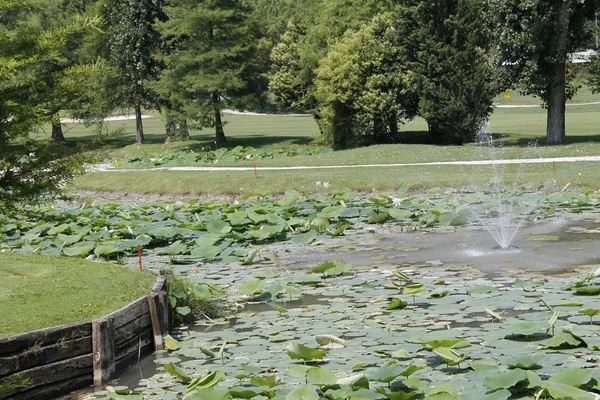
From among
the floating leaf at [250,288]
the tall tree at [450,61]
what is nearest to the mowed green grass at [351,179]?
the tall tree at [450,61]

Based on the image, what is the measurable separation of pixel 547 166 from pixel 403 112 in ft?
40.7

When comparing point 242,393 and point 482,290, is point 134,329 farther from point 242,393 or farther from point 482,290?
point 482,290

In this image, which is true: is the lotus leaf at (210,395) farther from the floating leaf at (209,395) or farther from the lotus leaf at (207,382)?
the lotus leaf at (207,382)

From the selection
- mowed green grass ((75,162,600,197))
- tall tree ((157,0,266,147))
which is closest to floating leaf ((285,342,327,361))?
mowed green grass ((75,162,600,197))

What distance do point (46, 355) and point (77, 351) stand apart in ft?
1.40

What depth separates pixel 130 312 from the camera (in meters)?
10.3

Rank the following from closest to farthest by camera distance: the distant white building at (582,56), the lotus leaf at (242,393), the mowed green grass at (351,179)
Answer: the lotus leaf at (242,393) < the mowed green grass at (351,179) < the distant white building at (582,56)

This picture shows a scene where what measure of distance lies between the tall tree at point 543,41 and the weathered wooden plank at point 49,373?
23764mm

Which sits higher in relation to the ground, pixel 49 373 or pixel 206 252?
pixel 206 252

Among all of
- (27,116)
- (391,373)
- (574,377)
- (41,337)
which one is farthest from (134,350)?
(574,377)

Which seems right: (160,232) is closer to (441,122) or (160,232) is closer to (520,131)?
(441,122)

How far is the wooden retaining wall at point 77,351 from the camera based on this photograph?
8805 millimetres

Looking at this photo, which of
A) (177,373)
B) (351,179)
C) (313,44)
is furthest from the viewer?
(313,44)

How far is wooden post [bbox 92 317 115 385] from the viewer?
952cm
